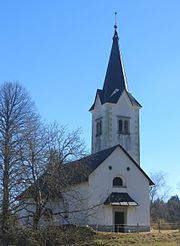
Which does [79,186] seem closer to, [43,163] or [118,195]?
[118,195]

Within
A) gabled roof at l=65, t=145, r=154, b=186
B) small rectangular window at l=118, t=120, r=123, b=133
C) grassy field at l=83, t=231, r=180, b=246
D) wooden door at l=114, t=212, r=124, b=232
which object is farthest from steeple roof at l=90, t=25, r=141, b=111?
grassy field at l=83, t=231, r=180, b=246

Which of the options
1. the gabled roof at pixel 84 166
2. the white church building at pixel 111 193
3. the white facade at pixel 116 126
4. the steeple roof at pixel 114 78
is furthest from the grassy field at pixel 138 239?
the steeple roof at pixel 114 78

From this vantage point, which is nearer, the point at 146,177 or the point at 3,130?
the point at 3,130

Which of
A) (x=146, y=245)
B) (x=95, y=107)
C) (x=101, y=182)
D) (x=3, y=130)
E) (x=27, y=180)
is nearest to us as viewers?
(x=27, y=180)

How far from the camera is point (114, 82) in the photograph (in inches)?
2301

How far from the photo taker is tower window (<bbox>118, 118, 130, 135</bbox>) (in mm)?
56750

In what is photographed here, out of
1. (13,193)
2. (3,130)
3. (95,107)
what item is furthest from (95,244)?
(95,107)

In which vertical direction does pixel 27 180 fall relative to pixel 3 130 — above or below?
below

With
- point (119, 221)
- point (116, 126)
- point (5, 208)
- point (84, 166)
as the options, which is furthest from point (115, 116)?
point (5, 208)

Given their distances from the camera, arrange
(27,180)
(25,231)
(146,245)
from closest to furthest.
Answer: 1. (25,231)
2. (27,180)
3. (146,245)

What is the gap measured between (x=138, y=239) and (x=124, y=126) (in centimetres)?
2194

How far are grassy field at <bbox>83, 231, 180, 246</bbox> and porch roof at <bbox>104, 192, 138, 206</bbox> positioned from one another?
4306 mm

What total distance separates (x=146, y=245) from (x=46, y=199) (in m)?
7.49

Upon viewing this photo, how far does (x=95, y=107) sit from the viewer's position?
2335 inches
